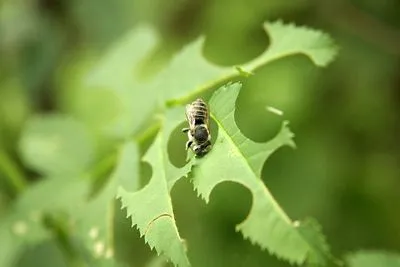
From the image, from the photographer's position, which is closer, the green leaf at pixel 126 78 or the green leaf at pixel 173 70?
the green leaf at pixel 173 70

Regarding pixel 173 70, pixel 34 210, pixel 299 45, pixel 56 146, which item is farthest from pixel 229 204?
pixel 299 45

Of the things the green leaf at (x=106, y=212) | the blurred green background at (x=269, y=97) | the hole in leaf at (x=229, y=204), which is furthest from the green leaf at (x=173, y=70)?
the hole in leaf at (x=229, y=204)

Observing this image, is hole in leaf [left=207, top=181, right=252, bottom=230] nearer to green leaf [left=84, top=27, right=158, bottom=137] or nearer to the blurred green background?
the blurred green background

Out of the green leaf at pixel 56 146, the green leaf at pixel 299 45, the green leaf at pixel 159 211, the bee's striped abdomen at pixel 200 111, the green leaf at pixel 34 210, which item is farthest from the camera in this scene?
the green leaf at pixel 56 146

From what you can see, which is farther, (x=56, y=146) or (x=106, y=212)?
(x=56, y=146)

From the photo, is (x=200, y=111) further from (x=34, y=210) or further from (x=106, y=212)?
(x=34, y=210)

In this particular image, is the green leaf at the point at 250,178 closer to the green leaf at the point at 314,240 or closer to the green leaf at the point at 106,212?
the green leaf at the point at 314,240
